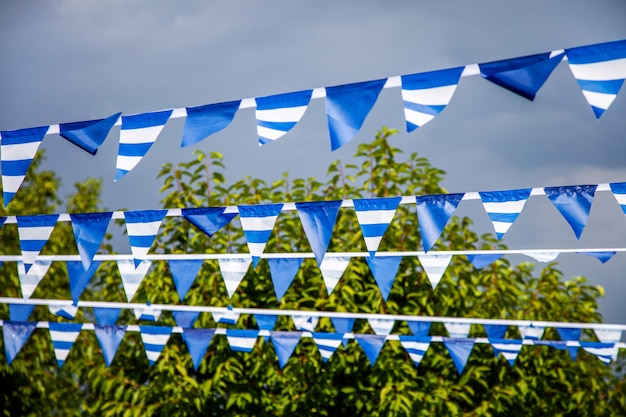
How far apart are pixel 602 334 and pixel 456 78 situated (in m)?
3.37

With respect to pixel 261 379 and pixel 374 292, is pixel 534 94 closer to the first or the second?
pixel 374 292

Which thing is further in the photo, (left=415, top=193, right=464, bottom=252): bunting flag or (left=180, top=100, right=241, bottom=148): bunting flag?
(left=415, top=193, right=464, bottom=252): bunting flag

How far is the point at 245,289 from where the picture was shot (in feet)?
25.1

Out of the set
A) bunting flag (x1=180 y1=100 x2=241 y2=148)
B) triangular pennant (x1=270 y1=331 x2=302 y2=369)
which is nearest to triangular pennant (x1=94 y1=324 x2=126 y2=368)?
triangular pennant (x1=270 y1=331 x2=302 y2=369)

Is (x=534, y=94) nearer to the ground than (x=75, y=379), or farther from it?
farther from it

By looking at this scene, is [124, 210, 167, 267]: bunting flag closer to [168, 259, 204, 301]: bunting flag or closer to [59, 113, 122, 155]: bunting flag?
[168, 259, 204, 301]: bunting flag

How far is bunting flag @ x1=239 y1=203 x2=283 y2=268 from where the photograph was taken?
510 cm

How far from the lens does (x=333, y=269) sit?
5.65 metres

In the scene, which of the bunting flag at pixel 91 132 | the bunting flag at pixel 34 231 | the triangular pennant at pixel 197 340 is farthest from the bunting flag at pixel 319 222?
the triangular pennant at pixel 197 340

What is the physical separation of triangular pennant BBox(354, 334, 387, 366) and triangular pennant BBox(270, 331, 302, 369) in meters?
0.50

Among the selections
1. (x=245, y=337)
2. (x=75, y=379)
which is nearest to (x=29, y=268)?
(x=245, y=337)

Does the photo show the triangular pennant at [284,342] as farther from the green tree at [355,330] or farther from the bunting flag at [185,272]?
the bunting flag at [185,272]

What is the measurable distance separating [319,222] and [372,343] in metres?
1.85

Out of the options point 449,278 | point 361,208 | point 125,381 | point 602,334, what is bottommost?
point 125,381
